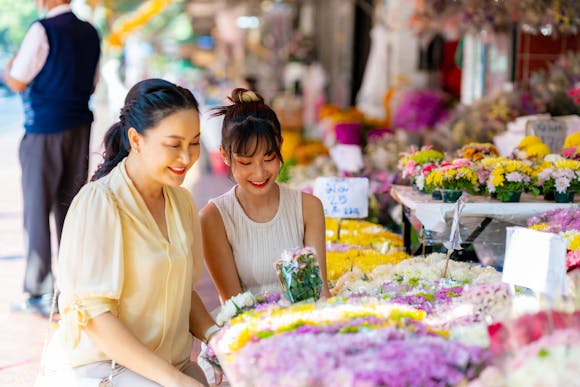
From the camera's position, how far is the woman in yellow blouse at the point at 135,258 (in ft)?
8.14

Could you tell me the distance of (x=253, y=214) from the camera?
11.3 feet

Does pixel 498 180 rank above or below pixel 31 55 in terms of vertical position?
below

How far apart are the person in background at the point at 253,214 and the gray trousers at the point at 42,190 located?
7.19 ft

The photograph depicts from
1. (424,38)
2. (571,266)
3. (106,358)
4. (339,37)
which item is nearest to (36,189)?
(106,358)

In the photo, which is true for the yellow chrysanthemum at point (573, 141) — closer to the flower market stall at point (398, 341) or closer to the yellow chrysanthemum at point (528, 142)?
the yellow chrysanthemum at point (528, 142)

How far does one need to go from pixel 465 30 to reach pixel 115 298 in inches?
235

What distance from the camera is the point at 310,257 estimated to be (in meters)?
2.78

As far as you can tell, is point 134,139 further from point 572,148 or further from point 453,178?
point 572,148

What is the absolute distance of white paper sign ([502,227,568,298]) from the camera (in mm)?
2451

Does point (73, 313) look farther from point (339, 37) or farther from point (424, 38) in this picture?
point (339, 37)

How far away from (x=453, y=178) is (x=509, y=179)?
27cm

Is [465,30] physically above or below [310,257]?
above

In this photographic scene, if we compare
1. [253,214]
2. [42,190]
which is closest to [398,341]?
[253,214]

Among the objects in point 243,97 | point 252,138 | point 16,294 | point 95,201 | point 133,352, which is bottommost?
point 16,294
